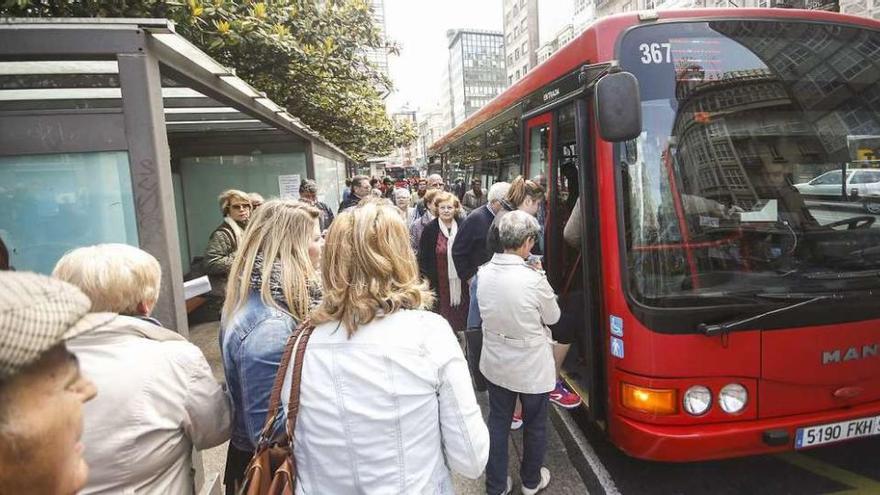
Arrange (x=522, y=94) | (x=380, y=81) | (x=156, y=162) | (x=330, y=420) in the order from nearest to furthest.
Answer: (x=330, y=420) < (x=156, y=162) < (x=522, y=94) < (x=380, y=81)

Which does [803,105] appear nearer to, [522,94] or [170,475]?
[522,94]

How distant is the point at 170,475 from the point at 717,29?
3.52 metres

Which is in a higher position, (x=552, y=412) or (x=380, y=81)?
(x=380, y=81)

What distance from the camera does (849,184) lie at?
3.28 m

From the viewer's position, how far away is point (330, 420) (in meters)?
1.57

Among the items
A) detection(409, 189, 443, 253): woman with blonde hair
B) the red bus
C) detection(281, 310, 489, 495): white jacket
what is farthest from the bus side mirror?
detection(409, 189, 443, 253): woman with blonde hair

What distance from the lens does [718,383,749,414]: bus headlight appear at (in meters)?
2.83

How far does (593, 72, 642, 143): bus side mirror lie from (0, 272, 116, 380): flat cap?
2.58 metres

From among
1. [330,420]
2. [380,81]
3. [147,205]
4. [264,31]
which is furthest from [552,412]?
[380,81]

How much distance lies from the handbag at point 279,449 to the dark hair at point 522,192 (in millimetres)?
2757

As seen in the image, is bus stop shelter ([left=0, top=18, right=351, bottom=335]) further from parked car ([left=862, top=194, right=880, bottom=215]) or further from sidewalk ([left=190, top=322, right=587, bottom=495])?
parked car ([left=862, top=194, right=880, bottom=215])

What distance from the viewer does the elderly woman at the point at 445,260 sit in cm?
520

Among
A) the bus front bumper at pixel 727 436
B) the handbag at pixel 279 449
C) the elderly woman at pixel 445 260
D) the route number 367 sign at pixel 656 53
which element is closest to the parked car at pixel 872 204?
the bus front bumper at pixel 727 436

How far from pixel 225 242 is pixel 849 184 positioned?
188 inches
